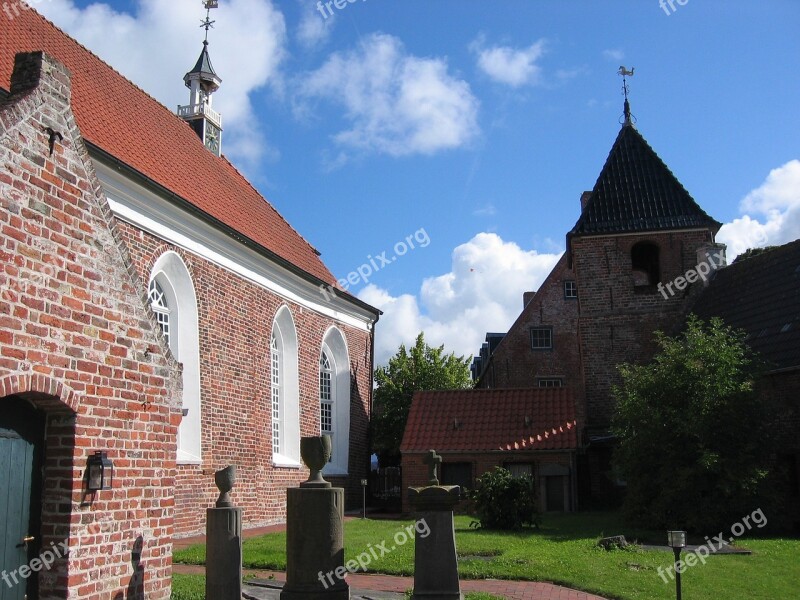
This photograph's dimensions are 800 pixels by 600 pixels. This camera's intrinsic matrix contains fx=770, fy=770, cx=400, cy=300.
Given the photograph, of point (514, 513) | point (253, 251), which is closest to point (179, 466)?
point (253, 251)

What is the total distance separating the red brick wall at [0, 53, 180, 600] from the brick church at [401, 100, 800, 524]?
15269 millimetres

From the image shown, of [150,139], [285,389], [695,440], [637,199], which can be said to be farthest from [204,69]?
[695,440]

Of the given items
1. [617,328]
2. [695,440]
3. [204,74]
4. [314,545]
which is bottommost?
[314,545]

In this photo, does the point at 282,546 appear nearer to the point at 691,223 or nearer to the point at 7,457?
the point at 7,457

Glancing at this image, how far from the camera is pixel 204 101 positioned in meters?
25.0

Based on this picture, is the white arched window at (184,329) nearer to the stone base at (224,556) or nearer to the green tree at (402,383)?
the stone base at (224,556)

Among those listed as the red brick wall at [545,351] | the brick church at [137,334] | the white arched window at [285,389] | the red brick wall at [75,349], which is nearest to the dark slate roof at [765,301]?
the red brick wall at [545,351]

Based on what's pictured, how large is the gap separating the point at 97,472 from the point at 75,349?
1063mm

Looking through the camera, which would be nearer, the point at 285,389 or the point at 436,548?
the point at 436,548

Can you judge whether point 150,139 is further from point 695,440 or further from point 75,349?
point 695,440

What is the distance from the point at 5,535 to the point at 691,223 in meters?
23.9

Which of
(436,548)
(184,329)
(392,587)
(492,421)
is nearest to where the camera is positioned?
(436,548)

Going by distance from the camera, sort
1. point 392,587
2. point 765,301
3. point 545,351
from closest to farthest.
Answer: point 392,587 < point 765,301 < point 545,351

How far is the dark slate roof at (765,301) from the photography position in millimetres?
19656
